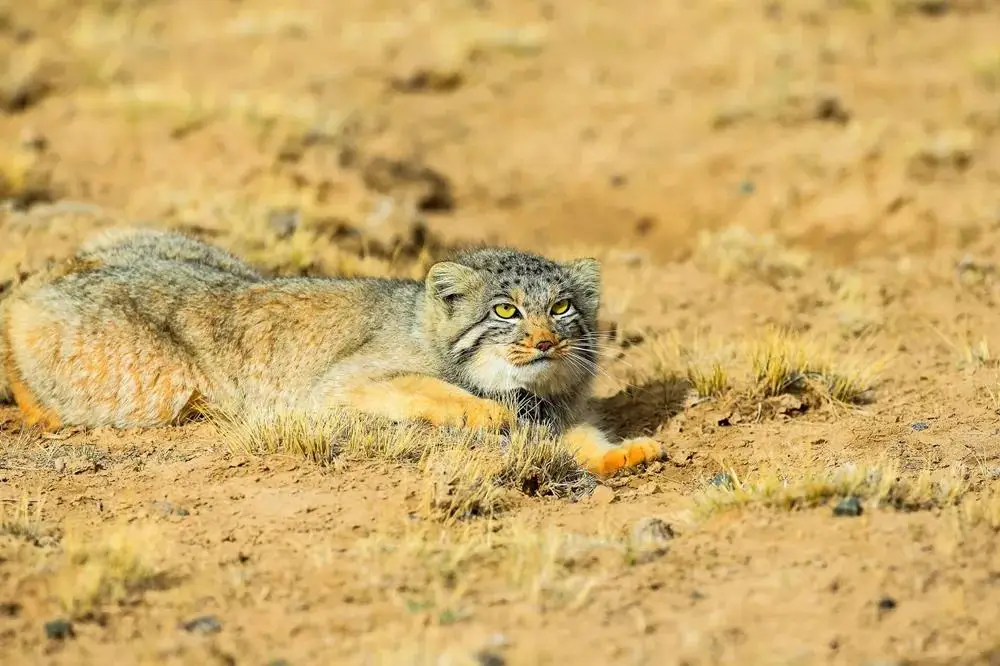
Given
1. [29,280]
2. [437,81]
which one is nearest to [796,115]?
[437,81]

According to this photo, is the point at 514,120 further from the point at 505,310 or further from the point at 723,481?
the point at 723,481

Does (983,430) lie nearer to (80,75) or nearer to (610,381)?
(610,381)

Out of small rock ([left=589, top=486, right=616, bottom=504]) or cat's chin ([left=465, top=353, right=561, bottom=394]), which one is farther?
cat's chin ([left=465, top=353, right=561, bottom=394])

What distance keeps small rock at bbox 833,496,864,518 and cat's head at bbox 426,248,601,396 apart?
238cm

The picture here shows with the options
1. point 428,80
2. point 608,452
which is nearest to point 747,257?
point 608,452

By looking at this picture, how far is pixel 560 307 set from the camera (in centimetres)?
865

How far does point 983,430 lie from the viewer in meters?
8.57

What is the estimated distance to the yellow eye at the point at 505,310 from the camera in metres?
8.51

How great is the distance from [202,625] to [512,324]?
353 centimetres

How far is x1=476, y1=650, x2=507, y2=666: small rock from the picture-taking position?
510 centimetres

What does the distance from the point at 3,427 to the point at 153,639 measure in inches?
167

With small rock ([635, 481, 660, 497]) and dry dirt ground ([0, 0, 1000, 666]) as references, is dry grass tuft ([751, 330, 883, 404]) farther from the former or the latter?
small rock ([635, 481, 660, 497])

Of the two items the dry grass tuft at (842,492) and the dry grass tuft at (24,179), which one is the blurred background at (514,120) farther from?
the dry grass tuft at (842,492)

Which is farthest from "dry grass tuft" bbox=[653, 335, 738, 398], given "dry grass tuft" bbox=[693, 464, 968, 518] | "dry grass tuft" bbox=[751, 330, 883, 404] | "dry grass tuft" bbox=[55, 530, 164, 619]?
"dry grass tuft" bbox=[55, 530, 164, 619]
